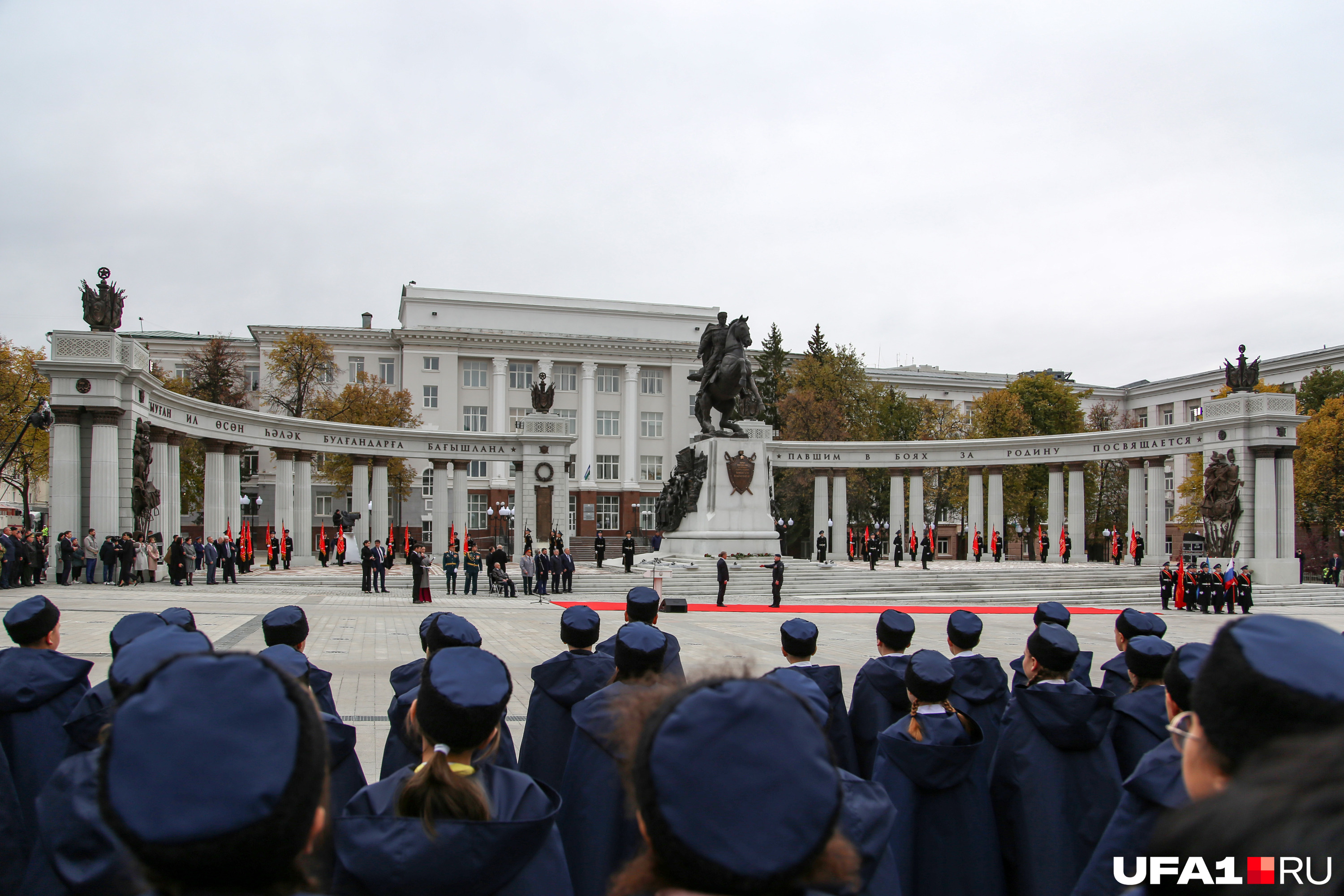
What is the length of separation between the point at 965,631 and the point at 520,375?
219 feet

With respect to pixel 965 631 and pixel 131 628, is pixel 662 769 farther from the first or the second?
pixel 965 631

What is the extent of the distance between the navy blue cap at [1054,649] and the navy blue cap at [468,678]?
9.78 ft

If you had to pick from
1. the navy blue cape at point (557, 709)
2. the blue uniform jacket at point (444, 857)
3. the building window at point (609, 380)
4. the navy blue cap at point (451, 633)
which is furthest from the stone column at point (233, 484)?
the blue uniform jacket at point (444, 857)

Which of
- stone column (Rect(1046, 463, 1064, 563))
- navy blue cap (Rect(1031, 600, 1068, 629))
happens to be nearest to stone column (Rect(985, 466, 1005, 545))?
stone column (Rect(1046, 463, 1064, 563))

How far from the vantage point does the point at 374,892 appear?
2.51 metres

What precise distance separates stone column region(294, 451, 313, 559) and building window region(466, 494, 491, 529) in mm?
23769

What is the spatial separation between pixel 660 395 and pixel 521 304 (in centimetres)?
1324

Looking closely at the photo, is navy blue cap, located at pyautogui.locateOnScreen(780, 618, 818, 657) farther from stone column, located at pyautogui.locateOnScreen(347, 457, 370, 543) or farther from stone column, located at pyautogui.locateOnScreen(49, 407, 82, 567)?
stone column, located at pyautogui.locateOnScreen(347, 457, 370, 543)

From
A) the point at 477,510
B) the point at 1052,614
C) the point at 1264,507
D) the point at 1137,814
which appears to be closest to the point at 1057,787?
the point at 1137,814

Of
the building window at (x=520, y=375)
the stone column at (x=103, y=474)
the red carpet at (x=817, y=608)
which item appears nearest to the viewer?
the red carpet at (x=817, y=608)

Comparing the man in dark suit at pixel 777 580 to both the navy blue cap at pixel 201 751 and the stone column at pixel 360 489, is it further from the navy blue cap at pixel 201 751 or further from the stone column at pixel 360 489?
the stone column at pixel 360 489

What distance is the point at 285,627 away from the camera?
5.39 m

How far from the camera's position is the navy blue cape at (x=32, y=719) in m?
4.54

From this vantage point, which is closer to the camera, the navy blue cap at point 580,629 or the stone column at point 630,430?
the navy blue cap at point 580,629
